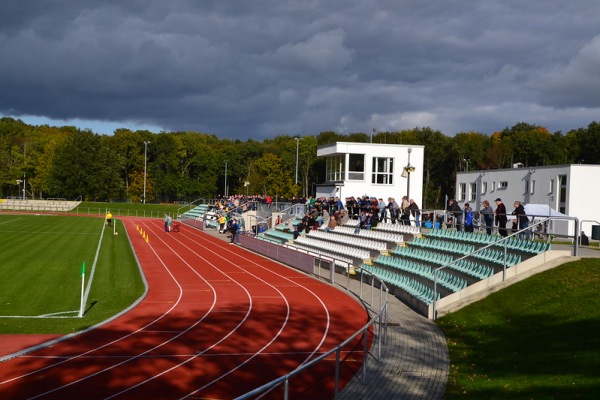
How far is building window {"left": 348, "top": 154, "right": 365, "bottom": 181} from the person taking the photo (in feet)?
142

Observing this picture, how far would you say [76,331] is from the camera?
14.1 m

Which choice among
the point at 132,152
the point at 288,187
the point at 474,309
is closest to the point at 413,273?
the point at 474,309

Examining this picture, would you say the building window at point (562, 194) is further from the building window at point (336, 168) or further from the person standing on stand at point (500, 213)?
the person standing on stand at point (500, 213)

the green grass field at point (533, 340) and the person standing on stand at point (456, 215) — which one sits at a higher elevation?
the person standing on stand at point (456, 215)

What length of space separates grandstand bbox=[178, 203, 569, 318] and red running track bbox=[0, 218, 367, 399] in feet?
6.83

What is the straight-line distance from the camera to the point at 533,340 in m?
11.4

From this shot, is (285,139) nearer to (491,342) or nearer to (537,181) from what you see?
(537,181)

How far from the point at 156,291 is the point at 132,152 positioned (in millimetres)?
89502

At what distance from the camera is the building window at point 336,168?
44.3 metres

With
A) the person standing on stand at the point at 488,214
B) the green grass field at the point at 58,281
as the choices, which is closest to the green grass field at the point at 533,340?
the person standing on stand at the point at 488,214

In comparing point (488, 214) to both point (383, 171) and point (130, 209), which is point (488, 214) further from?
point (130, 209)

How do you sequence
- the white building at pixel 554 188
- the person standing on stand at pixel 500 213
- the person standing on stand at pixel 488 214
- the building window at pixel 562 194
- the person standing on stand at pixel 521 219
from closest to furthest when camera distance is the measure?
the person standing on stand at pixel 521 219
the person standing on stand at pixel 500 213
the person standing on stand at pixel 488 214
the white building at pixel 554 188
the building window at pixel 562 194

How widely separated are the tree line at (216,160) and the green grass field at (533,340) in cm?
6677

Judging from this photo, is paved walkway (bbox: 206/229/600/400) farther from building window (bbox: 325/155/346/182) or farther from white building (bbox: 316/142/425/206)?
building window (bbox: 325/155/346/182)
